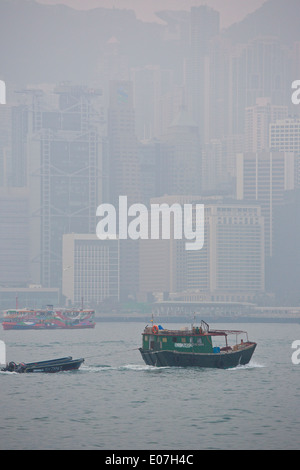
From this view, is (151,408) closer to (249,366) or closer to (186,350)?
(186,350)

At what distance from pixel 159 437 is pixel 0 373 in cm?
4560

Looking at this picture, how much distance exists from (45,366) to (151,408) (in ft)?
93.4

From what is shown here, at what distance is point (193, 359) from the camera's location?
116m

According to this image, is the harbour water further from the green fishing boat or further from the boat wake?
the green fishing boat

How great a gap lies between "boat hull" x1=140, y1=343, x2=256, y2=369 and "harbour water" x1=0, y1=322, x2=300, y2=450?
864 mm

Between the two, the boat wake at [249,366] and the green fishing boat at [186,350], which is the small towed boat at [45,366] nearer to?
the green fishing boat at [186,350]

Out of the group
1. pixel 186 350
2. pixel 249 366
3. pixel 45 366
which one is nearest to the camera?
pixel 45 366

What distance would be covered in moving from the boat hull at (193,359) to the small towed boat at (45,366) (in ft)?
27.2

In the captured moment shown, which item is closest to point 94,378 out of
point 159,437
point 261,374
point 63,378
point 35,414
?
point 63,378

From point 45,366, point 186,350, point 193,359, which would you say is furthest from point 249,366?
point 45,366

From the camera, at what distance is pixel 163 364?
385ft

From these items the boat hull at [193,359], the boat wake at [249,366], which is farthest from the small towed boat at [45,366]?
the boat wake at [249,366]

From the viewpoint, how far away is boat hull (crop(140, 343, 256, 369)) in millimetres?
115375
